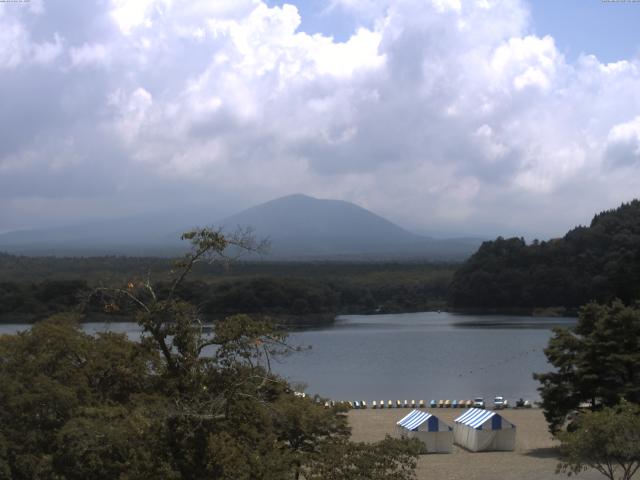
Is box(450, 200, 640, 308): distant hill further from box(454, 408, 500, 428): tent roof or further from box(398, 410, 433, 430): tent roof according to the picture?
box(398, 410, 433, 430): tent roof

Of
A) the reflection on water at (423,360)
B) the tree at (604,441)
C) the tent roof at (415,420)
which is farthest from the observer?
the reflection on water at (423,360)

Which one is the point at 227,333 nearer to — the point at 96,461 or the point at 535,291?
the point at 96,461

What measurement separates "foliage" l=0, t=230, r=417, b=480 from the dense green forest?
23583mm

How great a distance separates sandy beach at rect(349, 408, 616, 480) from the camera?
1653 centimetres

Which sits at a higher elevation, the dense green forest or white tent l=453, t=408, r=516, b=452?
the dense green forest

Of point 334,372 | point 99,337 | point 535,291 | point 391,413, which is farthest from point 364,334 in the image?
point 99,337

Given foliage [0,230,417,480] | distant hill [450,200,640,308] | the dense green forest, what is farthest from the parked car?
distant hill [450,200,640,308]

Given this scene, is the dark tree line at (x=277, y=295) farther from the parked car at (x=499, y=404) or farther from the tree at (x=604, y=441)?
the tree at (x=604, y=441)

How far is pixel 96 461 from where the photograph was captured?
8.73 meters

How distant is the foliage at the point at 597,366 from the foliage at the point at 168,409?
382 inches

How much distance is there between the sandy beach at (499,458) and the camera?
651 inches

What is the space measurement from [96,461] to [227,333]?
1.94 meters

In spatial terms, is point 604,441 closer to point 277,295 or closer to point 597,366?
point 597,366

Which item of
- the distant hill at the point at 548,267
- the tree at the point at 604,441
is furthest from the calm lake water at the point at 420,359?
the tree at the point at 604,441
